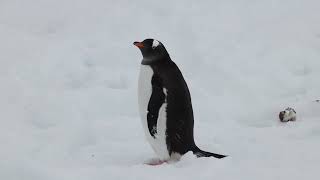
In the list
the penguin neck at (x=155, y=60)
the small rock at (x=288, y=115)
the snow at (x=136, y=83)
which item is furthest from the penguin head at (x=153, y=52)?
the small rock at (x=288, y=115)

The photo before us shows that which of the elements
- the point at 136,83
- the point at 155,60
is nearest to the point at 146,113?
the point at 155,60

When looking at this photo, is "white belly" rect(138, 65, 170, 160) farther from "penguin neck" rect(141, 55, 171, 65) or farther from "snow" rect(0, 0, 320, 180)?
"snow" rect(0, 0, 320, 180)

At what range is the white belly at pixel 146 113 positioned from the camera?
400 cm

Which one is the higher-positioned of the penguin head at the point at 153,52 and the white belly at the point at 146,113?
the penguin head at the point at 153,52

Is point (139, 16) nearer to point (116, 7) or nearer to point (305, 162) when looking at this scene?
point (116, 7)

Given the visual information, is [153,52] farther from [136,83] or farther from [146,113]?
[136,83]

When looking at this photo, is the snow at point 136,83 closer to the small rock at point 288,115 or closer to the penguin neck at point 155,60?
the small rock at point 288,115

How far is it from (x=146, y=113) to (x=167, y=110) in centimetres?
16

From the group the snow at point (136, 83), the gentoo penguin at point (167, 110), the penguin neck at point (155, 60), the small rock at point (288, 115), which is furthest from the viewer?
the small rock at point (288, 115)

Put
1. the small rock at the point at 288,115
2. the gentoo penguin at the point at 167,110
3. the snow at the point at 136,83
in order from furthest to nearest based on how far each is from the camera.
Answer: the small rock at the point at 288,115, the gentoo penguin at the point at 167,110, the snow at the point at 136,83

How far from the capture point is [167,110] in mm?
3990

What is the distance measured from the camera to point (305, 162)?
3.26m

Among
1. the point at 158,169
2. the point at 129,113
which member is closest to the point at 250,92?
the point at 129,113

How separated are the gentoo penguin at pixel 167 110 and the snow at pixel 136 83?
235 millimetres
